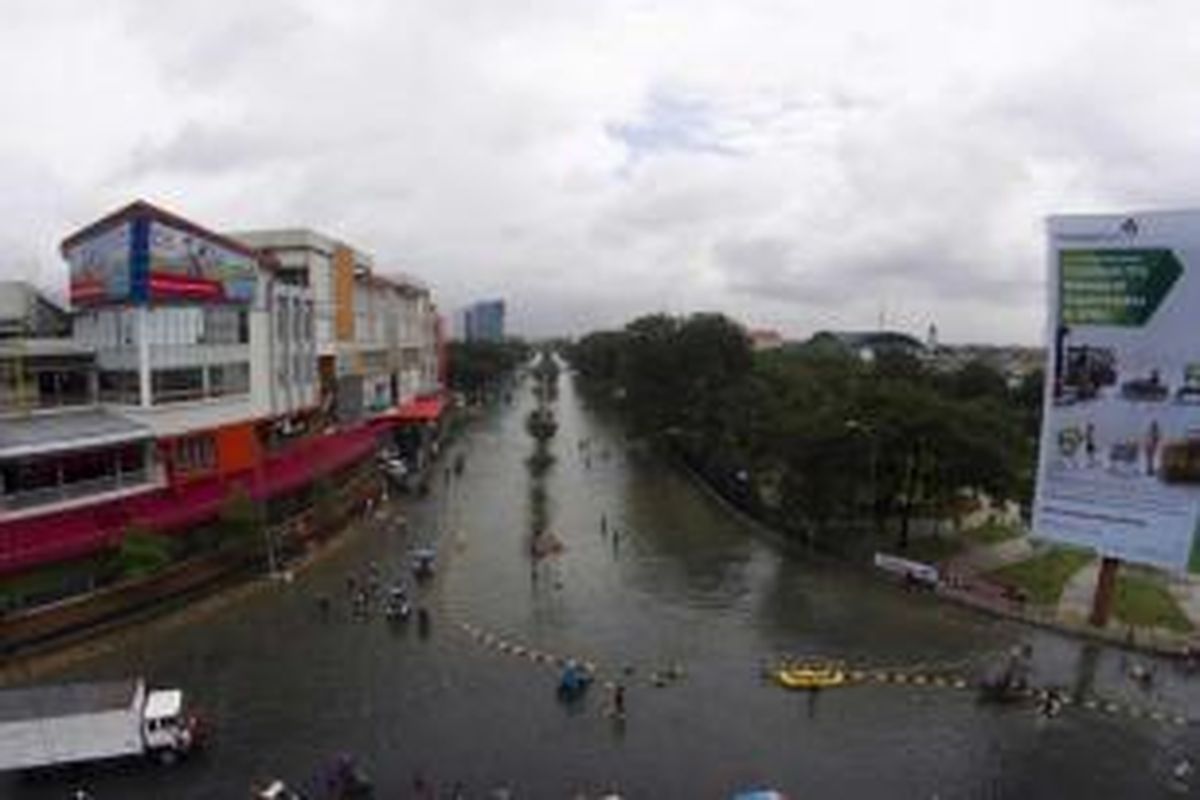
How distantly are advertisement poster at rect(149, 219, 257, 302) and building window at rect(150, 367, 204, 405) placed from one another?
4.34m

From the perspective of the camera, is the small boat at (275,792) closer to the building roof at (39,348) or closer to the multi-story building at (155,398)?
the multi-story building at (155,398)

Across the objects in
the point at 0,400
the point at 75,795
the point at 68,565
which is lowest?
the point at 75,795

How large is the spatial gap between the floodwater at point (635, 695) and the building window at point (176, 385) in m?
12.9

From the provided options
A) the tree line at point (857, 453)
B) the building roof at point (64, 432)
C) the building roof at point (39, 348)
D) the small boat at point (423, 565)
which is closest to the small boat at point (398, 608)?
the small boat at point (423, 565)

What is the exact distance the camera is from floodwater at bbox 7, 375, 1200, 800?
42.5m

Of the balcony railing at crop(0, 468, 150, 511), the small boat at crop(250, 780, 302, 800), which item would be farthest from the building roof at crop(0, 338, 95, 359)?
the small boat at crop(250, 780, 302, 800)

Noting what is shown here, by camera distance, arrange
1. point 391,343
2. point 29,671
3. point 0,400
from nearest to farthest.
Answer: point 29,671, point 0,400, point 391,343

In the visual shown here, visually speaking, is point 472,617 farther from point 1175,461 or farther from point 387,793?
point 1175,461

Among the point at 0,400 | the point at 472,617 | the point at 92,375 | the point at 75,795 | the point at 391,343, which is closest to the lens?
the point at 75,795

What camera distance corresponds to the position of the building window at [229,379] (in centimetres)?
7556

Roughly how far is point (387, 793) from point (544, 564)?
33.9m

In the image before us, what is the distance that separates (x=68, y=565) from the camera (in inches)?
2264

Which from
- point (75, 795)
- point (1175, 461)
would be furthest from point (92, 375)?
point (1175, 461)

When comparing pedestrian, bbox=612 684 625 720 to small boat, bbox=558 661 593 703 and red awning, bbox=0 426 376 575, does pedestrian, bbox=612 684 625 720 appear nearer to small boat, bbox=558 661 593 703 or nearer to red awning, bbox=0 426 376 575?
small boat, bbox=558 661 593 703
